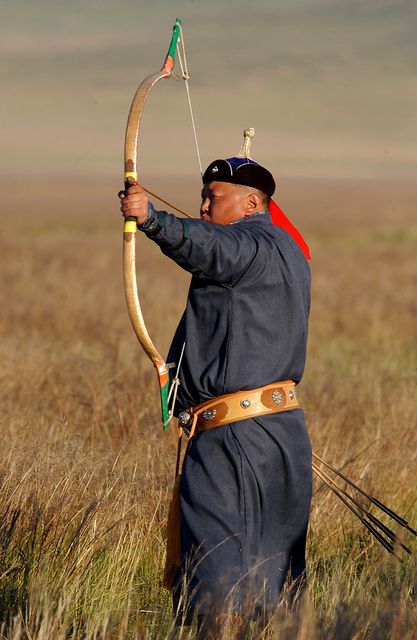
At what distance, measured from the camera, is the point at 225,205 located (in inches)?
171

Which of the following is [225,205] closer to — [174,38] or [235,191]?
[235,191]

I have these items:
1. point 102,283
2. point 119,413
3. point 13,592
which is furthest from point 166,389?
point 102,283

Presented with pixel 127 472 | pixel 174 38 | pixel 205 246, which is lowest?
pixel 127 472

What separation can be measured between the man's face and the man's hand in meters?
0.51

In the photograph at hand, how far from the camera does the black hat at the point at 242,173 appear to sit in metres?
4.33

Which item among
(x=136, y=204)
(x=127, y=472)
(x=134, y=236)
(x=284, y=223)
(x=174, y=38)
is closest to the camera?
(x=136, y=204)

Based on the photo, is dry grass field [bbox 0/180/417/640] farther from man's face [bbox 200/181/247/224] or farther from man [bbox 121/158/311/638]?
man's face [bbox 200/181/247/224]

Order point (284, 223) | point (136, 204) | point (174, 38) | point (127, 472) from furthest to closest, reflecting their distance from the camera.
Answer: point (127, 472)
point (284, 223)
point (174, 38)
point (136, 204)

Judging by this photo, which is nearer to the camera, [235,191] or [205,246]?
[205,246]

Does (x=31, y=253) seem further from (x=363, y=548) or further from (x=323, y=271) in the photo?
(x=363, y=548)

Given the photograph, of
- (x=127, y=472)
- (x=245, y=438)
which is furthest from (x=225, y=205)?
(x=127, y=472)

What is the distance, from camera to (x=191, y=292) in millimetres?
4215

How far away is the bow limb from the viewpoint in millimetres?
4051

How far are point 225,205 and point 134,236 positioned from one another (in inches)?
17.1
